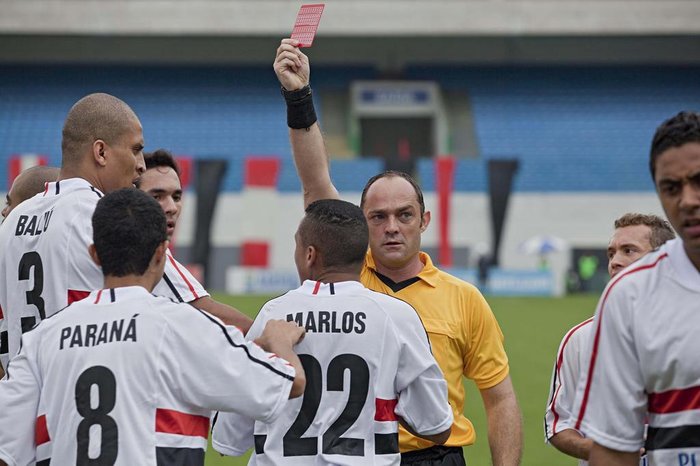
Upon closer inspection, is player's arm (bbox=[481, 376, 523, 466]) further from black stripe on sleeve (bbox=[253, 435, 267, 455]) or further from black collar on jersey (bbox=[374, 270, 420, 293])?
black stripe on sleeve (bbox=[253, 435, 267, 455])

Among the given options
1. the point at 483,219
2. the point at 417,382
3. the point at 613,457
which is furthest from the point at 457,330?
the point at 483,219

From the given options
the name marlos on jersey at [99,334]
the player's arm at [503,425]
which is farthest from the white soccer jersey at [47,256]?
the player's arm at [503,425]

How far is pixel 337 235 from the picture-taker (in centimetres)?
350

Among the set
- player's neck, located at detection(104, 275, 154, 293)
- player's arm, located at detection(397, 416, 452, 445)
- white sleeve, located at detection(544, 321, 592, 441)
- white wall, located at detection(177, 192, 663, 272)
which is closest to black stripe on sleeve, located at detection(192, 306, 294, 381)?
player's neck, located at detection(104, 275, 154, 293)

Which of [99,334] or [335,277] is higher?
[335,277]

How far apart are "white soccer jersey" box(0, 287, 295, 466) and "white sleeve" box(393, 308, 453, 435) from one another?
500 mm

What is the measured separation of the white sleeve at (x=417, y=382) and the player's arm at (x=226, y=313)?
68 centimetres

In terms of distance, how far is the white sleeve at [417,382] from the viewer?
11.4 ft

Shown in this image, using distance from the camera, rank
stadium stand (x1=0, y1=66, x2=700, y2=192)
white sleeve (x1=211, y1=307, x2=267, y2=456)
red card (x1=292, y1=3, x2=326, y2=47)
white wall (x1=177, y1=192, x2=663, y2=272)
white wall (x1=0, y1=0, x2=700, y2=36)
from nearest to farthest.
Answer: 1. white sleeve (x1=211, y1=307, x2=267, y2=456)
2. red card (x1=292, y1=3, x2=326, y2=47)
3. white wall (x1=177, y1=192, x2=663, y2=272)
4. stadium stand (x1=0, y1=66, x2=700, y2=192)
5. white wall (x1=0, y1=0, x2=700, y2=36)

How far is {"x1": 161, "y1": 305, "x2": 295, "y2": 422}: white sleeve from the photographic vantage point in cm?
304

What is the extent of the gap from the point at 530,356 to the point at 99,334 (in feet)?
40.1

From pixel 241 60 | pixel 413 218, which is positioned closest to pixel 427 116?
pixel 241 60

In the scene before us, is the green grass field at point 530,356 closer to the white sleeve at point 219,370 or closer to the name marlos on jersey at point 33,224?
the name marlos on jersey at point 33,224

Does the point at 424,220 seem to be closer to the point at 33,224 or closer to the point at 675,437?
the point at 33,224
